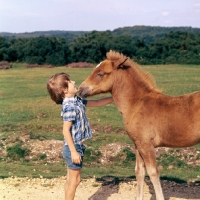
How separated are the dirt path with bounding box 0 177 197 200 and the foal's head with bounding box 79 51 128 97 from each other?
207 cm

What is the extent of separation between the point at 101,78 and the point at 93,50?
46.4 m

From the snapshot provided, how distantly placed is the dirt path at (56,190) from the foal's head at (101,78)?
207 centimetres

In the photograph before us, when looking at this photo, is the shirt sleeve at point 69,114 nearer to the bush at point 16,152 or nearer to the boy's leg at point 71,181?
the boy's leg at point 71,181

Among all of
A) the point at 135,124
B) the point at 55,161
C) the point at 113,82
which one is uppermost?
the point at 113,82

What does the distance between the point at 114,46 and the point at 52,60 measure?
9.72 metres

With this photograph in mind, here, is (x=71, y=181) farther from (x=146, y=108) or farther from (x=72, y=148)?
(x=146, y=108)

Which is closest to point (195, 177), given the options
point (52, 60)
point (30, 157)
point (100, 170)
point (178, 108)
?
point (100, 170)

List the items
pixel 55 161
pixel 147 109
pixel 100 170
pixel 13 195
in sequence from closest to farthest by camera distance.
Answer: pixel 147 109 < pixel 13 195 < pixel 100 170 < pixel 55 161

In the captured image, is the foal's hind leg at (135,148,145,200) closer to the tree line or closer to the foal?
the foal

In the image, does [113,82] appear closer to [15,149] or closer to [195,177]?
[195,177]

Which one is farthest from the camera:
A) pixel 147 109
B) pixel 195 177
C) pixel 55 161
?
pixel 55 161

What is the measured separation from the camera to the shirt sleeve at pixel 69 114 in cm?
454

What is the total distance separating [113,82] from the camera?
202 inches

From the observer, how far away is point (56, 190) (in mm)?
6336
